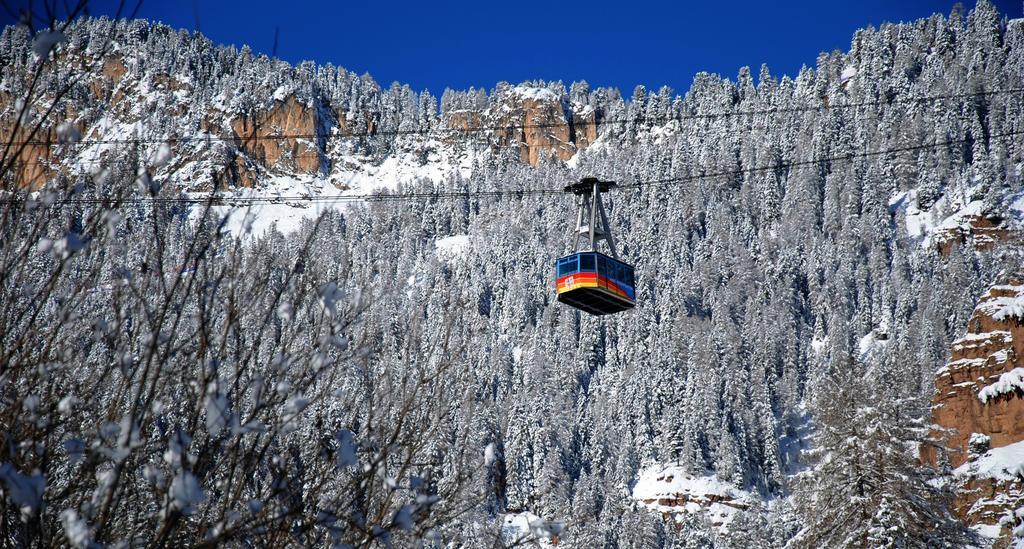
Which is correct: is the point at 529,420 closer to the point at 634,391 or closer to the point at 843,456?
the point at 634,391

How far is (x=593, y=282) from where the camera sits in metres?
19.6

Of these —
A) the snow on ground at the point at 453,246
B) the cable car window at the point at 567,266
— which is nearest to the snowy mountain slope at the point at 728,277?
the snow on ground at the point at 453,246

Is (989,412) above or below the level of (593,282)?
below

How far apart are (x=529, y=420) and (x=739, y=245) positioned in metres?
44.8

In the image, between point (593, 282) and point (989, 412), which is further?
point (989, 412)

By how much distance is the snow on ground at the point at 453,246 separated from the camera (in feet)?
465

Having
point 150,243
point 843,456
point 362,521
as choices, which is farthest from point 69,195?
point 843,456

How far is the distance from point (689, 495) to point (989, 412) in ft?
147

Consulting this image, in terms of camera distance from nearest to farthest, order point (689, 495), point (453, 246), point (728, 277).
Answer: point (689, 495) < point (728, 277) < point (453, 246)

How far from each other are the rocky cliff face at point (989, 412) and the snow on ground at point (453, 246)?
10257 centimetres

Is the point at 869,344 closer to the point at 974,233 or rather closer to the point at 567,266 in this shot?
the point at 974,233

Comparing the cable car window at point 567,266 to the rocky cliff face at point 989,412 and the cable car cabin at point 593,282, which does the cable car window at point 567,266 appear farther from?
the rocky cliff face at point 989,412

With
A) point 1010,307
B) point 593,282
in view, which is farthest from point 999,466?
point 593,282

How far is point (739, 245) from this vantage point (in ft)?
378
